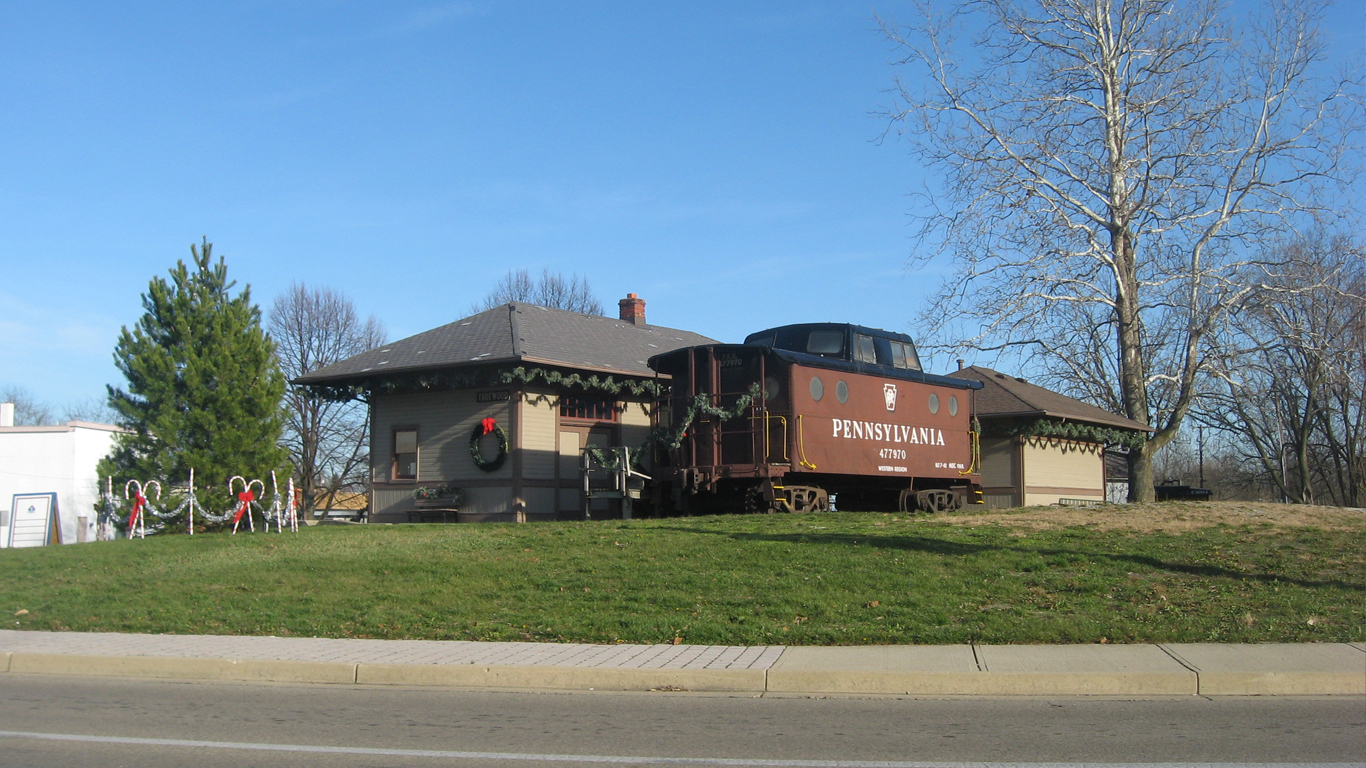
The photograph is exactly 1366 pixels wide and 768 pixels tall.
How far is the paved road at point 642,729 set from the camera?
6812mm

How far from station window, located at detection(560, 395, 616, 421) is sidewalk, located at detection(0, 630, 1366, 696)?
50.5 ft

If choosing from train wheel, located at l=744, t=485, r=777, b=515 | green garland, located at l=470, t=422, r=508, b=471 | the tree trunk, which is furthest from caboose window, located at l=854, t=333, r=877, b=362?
green garland, located at l=470, t=422, r=508, b=471

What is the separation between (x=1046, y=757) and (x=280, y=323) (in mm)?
55532

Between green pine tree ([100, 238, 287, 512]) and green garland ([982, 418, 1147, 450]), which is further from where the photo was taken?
green garland ([982, 418, 1147, 450])

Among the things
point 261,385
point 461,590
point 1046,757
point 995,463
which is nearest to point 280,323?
point 261,385

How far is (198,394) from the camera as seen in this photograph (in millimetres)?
23391

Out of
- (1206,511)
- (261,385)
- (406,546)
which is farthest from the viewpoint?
(261,385)

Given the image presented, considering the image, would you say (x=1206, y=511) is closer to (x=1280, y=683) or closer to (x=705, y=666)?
(x=1280, y=683)

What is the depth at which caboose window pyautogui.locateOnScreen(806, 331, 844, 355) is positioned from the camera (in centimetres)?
2234

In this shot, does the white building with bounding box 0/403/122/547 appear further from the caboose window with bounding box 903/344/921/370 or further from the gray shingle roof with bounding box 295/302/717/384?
the caboose window with bounding box 903/344/921/370

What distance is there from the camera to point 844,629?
10930 millimetres

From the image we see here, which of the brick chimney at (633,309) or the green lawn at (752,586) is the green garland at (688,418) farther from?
the brick chimney at (633,309)

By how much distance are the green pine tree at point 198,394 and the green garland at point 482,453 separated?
165 inches

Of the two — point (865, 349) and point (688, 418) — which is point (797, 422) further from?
point (865, 349)
